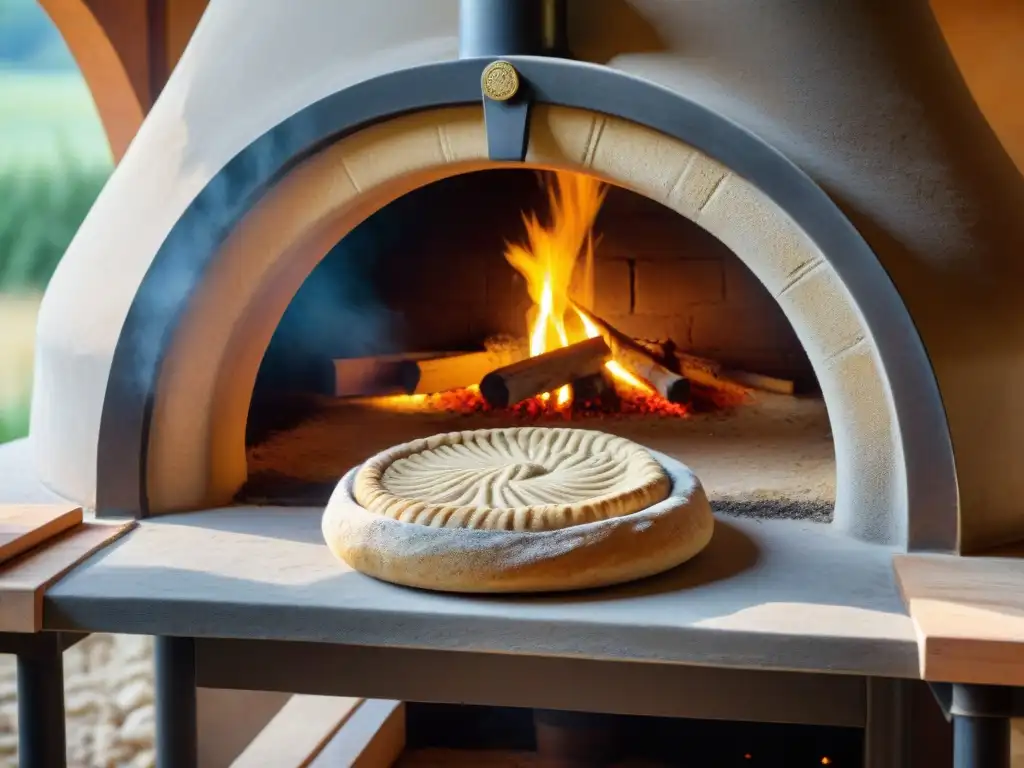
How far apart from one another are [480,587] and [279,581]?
321 mm

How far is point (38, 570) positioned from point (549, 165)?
107cm

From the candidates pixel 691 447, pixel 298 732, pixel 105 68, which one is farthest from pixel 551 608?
pixel 105 68

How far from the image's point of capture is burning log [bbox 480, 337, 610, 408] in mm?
2598

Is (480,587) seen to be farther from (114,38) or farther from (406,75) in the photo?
(114,38)

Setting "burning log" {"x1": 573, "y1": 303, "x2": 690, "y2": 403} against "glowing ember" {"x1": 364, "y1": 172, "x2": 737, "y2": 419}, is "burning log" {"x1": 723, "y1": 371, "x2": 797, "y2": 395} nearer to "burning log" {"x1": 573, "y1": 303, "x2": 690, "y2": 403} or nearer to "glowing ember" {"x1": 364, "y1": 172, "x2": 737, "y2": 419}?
"glowing ember" {"x1": 364, "y1": 172, "x2": 737, "y2": 419}

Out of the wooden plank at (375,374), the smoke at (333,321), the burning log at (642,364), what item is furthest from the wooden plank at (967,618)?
the smoke at (333,321)

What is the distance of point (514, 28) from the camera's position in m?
1.75

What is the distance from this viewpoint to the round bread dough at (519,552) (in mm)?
1476

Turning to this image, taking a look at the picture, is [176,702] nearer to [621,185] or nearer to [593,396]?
[621,185]

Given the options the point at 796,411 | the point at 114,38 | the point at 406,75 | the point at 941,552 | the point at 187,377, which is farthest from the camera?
the point at 114,38

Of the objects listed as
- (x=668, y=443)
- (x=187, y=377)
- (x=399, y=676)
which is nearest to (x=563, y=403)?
(x=668, y=443)

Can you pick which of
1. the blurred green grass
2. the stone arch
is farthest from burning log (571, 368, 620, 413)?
the blurred green grass

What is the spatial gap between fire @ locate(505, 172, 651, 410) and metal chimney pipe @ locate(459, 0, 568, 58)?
111cm

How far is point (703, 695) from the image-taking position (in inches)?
59.9
